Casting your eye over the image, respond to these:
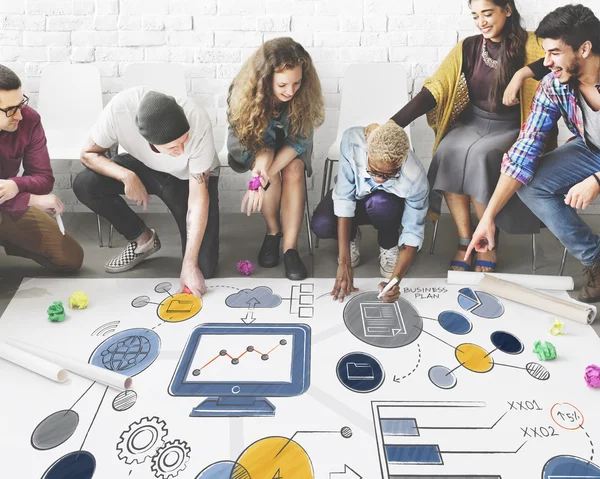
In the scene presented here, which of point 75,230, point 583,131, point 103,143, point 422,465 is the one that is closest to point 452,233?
point 583,131

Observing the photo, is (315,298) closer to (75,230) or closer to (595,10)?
(75,230)

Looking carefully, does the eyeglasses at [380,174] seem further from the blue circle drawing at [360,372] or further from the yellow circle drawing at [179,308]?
the yellow circle drawing at [179,308]

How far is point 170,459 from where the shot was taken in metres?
1.45

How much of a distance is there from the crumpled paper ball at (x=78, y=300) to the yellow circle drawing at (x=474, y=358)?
1.44 m

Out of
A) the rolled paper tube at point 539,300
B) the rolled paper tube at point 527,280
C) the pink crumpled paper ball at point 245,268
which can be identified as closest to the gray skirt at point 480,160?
the rolled paper tube at point 527,280

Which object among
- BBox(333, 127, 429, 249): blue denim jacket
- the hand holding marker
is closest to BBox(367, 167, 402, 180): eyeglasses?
BBox(333, 127, 429, 249): blue denim jacket

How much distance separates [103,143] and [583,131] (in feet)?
6.52

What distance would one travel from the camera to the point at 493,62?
2322 mm

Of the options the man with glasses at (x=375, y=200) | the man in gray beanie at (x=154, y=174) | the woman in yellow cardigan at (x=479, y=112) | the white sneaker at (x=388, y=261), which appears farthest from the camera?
the white sneaker at (x=388, y=261)

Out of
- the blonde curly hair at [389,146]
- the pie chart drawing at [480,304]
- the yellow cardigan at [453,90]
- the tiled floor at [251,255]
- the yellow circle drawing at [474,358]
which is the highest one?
the yellow cardigan at [453,90]

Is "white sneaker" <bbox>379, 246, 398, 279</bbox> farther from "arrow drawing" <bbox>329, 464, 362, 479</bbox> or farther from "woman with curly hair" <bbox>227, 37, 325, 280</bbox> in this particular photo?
"arrow drawing" <bbox>329, 464, 362, 479</bbox>

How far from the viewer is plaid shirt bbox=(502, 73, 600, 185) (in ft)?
6.81

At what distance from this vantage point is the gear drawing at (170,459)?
4.65 feet

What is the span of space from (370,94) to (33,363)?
6.62 ft
